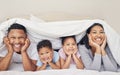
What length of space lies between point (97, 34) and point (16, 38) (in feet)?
1.48

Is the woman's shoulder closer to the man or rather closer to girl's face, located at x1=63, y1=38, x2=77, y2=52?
girl's face, located at x1=63, y1=38, x2=77, y2=52

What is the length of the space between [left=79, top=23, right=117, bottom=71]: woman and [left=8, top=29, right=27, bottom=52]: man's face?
0.34 meters

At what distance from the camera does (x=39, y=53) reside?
1.14m

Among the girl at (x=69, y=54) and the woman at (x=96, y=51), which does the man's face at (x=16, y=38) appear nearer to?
the girl at (x=69, y=54)

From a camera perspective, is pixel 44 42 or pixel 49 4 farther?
pixel 49 4

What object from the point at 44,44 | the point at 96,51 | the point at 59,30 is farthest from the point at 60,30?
the point at 96,51

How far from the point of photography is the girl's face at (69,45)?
116 cm

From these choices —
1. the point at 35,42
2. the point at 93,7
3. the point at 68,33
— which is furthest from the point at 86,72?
the point at 93,7

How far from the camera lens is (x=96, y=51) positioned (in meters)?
1.14

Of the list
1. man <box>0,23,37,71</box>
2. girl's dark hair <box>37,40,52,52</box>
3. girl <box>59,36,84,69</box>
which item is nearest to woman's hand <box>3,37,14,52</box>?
man <box>0,23,37,71</box>

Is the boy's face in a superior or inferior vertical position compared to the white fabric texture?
inferior

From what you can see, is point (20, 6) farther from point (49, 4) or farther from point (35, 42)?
point (35, 42)

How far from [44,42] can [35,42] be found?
0.09 meters

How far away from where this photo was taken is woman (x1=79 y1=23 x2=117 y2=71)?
1120 millimetres
